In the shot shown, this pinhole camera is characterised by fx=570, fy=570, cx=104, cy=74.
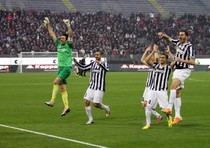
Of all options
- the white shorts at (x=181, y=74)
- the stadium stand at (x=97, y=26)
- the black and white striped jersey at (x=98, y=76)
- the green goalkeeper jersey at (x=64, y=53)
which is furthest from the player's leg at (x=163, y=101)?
the stadium stand at (x=97, y=26)

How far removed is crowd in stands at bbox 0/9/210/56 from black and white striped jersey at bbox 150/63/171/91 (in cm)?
3953

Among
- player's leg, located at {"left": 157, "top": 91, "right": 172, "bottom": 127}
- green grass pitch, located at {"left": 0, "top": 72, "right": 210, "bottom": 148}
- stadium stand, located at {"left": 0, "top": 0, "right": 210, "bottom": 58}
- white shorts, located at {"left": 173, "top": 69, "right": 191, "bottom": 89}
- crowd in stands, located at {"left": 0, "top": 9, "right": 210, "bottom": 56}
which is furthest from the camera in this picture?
stadium stand, located at {"left": 0, "top": 0, "right": 210, "bottom": 58}

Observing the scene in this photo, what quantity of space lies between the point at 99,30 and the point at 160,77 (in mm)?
48896

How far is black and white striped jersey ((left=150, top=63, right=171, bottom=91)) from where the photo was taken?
48.4 feet

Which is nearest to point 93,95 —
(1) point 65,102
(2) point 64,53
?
(1) point 65,102

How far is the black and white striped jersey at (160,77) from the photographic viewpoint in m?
14.8

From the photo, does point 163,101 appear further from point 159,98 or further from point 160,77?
point 160,77

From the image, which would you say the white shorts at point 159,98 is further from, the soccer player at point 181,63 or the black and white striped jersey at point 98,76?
the black and white striped jersey at point 98,76

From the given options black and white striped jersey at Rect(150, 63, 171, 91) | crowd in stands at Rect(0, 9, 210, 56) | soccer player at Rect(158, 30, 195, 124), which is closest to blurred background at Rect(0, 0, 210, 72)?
crowd in stands at Rect(0, 9, 210, 56)

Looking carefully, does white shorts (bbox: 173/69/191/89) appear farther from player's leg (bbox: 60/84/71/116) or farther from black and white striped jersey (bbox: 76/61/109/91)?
player's leg (bbox: 60/84/71/116)

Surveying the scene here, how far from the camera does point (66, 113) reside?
55.6ft

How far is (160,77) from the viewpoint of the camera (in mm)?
14898

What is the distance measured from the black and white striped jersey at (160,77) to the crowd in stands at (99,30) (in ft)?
130

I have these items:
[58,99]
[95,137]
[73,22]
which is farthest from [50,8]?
[95,137]
